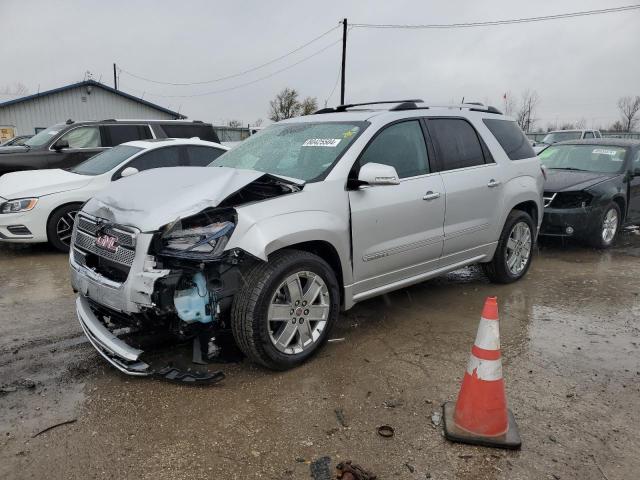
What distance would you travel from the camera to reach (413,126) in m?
4.52

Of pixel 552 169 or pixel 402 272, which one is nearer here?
pixel 402 272

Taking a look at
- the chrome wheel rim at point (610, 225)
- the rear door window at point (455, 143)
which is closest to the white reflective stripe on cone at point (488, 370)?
the rear door window at point (455, 143)

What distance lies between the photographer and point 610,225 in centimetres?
774

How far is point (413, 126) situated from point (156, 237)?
250 centimetres

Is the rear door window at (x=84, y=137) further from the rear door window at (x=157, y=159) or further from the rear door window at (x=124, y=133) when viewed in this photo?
the rear door window at (x=157, y=159)

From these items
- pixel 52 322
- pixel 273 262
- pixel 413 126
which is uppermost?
pixel 413 126

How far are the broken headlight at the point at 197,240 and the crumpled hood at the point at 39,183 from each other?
14.7ft

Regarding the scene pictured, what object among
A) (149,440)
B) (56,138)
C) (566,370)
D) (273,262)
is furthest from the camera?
(56,138)

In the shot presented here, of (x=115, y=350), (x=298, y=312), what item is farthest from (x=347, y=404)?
(x=115, y=350)

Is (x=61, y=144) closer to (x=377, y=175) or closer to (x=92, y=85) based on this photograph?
(x=377, y=175)

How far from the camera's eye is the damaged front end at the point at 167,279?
3160mm

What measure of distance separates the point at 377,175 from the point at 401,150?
777 mm

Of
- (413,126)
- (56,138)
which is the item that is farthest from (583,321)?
(56,138)

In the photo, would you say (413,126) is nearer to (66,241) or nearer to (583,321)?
(583,321)
